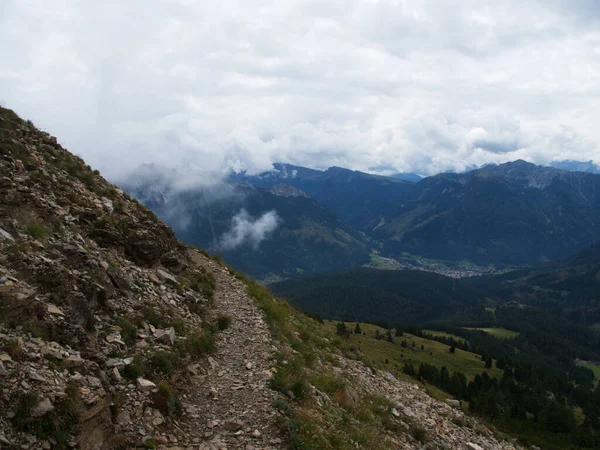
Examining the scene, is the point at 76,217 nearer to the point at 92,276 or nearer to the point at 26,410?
the point at 92,276

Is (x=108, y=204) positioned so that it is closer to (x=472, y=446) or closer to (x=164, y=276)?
(x=164, y=276)

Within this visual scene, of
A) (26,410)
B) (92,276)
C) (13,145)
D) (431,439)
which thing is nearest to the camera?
(26,410)

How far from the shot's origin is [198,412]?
12.8 m

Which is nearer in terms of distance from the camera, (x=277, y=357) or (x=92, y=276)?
(x=92, y=276)

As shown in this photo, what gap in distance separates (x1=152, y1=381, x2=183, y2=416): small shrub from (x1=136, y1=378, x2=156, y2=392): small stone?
0.88ft

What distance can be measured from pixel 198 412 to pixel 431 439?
13210 mm

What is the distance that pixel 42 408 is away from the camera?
30.7 feet

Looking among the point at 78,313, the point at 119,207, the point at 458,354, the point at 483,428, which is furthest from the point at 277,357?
the point at 458,354

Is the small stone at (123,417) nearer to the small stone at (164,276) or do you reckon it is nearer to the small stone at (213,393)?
the small stone at (213,393)

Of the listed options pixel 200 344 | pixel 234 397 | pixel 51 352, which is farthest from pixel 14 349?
pixel 200 344

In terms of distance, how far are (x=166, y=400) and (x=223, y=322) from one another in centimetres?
848

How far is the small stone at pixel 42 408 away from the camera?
9232mm

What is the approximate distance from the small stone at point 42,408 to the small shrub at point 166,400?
3.27 m

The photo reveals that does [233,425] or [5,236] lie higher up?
[5,236]
